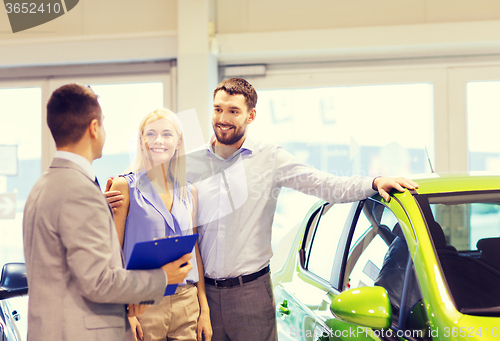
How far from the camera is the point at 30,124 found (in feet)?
15.1

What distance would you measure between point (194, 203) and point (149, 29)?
292 cm

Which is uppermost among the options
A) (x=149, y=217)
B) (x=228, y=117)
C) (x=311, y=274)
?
(x=228, y=117)

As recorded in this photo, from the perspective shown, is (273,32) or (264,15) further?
(264,15)

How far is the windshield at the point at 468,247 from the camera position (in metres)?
1.25

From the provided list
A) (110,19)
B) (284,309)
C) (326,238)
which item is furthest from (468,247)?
(110,19)

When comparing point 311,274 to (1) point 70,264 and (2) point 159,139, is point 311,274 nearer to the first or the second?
(2) point 159,139

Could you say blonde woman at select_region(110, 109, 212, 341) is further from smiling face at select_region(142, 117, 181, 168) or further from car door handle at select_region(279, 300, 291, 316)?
car door handle at select_region(279, 300, 291, 316)

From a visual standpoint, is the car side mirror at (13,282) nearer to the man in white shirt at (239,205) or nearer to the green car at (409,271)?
the man in white shirt at (239,205)

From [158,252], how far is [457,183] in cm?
112

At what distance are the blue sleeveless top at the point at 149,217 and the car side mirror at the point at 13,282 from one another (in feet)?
1.93

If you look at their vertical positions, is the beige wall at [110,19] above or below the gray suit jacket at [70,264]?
above

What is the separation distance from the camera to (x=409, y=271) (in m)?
1.37

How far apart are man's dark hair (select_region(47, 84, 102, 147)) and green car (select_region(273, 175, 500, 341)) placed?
39.1 inches

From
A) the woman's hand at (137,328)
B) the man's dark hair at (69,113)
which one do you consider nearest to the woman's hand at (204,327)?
the woman's hand at (137,328)
